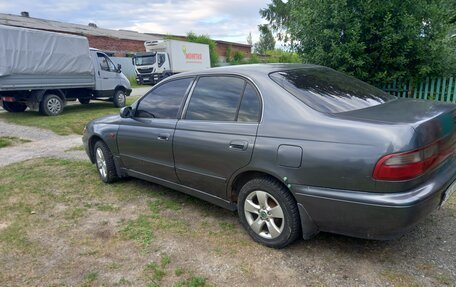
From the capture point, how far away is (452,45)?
6.81m

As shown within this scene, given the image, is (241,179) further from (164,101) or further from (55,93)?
(55,93)

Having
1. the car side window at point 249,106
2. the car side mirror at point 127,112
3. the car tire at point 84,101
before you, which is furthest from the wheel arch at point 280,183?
the car tire at point 84,101

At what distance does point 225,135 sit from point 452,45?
6.29 metres

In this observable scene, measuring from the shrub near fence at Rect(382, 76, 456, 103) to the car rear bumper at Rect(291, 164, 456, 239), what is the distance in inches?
197

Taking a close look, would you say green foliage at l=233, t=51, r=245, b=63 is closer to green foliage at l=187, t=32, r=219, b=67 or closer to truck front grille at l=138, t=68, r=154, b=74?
green foliage at l=187, t=32, r=219, b=67

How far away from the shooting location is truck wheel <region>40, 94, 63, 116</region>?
1126 cm

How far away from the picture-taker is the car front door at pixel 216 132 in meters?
2.91

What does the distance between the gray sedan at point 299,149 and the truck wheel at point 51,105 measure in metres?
8.99

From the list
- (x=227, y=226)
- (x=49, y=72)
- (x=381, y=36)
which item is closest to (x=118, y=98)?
(x=49, y=72)

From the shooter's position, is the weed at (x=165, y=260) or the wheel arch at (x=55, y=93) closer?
the weed at (x=165, y=260)

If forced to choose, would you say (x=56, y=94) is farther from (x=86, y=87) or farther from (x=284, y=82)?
(x=284, y=82)

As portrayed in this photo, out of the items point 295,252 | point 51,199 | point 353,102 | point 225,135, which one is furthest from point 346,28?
point 51,199

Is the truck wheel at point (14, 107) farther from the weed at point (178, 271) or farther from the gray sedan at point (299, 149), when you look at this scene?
the weed at point (178, 271)

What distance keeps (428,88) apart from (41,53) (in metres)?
11.4
